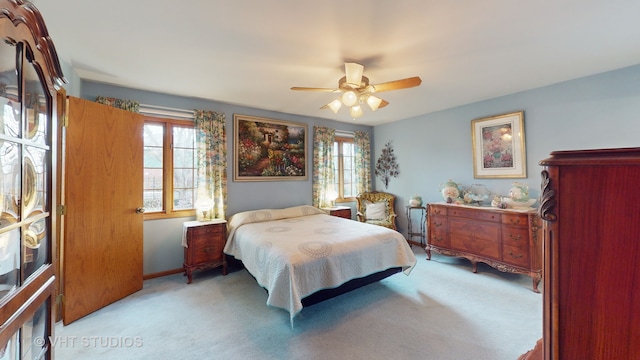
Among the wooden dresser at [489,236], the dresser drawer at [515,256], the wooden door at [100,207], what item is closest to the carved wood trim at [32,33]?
the wooden door at [100,207]

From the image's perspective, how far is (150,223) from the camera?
329cm

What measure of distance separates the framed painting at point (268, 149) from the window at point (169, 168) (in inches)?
26.1

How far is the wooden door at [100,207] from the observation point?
2328mm

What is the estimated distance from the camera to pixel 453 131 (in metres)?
4.16

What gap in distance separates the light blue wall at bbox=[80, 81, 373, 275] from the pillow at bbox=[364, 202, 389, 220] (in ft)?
3.92

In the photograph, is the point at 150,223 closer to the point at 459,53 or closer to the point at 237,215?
the point at 237,215

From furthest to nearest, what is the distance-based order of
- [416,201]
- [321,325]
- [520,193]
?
1. [416,201]
2. [520,193]
3. [321,325]

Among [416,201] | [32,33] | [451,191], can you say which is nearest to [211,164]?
[32,33]

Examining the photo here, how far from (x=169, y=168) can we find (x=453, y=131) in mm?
4528

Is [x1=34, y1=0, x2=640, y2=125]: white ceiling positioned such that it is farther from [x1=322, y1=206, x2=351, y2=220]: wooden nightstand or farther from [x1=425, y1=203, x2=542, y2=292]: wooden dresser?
[x1=322, y1=206, x2=351, y2=220]: wooden nightstand

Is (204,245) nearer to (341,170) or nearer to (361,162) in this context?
(341,170)

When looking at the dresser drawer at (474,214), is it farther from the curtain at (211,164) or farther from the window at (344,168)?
the curtain at (211,164)

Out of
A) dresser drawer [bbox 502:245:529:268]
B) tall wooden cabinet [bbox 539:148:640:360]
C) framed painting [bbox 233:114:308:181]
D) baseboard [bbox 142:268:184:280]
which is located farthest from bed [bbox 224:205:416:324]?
tall wooden cabinet [bbox 539:148:640:360]

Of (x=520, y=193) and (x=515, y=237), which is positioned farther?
(x=520, y=193)
